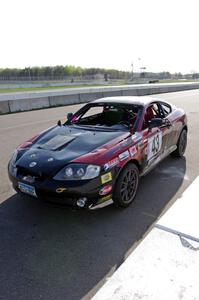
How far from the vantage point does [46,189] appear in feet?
9.57

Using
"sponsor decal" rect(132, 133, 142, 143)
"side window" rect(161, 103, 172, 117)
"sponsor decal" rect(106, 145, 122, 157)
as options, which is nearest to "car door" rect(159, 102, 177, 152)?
"side window" rect(161, 103, 172, 117)

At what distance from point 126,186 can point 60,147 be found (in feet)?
3.43

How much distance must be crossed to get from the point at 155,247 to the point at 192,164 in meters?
2.87

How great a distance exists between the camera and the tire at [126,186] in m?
3.26

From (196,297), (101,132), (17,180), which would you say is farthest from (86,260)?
(101,132)

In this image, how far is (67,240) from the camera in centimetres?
282

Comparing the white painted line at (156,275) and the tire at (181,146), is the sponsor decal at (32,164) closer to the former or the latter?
the white painted line at (156,275)

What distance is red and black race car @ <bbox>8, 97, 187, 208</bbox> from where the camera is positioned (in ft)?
9.63

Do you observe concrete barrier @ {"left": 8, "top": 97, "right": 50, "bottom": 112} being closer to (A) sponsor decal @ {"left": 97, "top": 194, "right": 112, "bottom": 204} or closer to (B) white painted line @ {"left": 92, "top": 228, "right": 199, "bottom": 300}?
(A) sponsor decal @ {"left": 97, "top": 194, "right": 112, "bottom": 204}

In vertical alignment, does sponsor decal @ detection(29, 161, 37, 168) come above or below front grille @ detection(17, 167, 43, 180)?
above

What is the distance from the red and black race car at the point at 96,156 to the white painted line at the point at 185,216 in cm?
59

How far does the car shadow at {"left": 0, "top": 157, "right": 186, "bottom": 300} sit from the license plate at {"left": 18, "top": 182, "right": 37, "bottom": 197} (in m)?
0.38

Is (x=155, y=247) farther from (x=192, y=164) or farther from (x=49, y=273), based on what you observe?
(x=192, y=164)

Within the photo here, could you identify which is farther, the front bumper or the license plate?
the license plate
